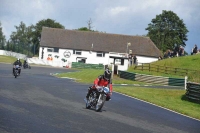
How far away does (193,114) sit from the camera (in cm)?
2012

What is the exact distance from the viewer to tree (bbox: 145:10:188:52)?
109000mm

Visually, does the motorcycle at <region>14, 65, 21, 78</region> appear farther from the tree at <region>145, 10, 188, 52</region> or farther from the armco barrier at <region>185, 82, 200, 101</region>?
the tree at <region>145, 10, 188, 52</region>

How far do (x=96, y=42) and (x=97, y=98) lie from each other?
78055 millimetres

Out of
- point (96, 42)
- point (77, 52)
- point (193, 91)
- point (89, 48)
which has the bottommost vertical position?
point (193, 91)

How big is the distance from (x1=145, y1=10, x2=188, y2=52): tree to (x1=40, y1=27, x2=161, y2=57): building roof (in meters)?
15.9

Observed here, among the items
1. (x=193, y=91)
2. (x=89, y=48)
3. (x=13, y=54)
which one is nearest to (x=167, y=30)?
(x=89, y=48)

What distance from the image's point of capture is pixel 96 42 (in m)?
93.9

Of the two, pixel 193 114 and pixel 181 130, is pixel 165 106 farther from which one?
pixel 181 130

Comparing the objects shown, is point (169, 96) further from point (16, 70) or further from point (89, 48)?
point (89, 48)

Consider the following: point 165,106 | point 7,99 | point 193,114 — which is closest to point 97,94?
point 7,99

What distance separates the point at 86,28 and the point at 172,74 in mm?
85943

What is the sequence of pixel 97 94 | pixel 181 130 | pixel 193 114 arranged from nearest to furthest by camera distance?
pixel 181 130 < pixel 97 94 < pixel 193 114

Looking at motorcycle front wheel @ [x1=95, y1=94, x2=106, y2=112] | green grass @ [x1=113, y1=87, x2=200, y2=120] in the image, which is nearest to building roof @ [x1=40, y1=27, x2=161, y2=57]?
green grass @ [x1=113, y1=87, x2=200, y2=120]

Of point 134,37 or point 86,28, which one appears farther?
point 86,28
